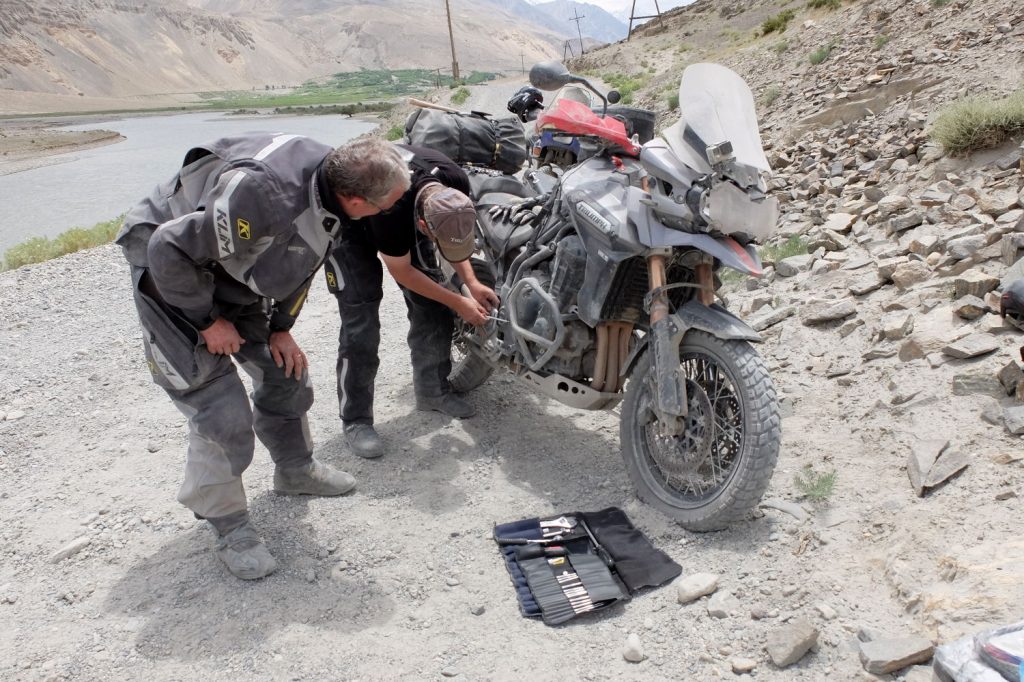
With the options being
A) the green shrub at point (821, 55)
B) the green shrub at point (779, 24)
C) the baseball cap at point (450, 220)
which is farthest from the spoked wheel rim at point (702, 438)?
the green shrub at point (779, 24)

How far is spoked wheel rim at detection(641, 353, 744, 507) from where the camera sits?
3176mm

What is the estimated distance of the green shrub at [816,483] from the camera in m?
3.18

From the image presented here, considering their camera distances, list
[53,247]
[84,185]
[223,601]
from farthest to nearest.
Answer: [84,185] → [53,247] → [223,601]

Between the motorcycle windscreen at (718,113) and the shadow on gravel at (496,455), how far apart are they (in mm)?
1579

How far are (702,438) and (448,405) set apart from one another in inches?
70.8

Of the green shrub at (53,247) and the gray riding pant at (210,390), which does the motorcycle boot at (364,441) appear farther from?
the green shrub at (53,247)

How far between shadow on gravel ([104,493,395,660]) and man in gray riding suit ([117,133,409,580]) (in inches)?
4.3

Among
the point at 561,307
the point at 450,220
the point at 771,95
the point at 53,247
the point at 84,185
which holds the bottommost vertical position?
the point at 53,247

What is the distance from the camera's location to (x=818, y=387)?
13.1 ft

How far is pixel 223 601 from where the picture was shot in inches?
122

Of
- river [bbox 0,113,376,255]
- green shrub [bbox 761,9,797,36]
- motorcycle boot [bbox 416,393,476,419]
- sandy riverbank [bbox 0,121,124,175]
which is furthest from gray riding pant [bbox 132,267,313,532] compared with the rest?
sandy riverbank [bbox 0,121,124,175]

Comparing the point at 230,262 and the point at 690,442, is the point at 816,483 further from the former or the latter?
the point at 230,262

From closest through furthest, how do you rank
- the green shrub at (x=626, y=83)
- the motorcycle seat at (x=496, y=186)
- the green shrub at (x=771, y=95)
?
the motorcycle seat at (x=496, y=186) < the green shrub at (x=771, y=95) < the green shrub at (x=626, y=83)

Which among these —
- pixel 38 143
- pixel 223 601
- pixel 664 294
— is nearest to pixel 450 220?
pixel 664 294
